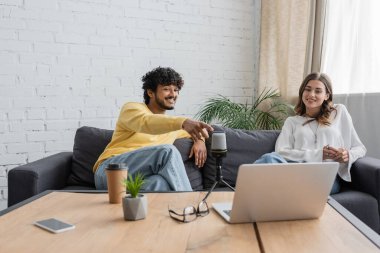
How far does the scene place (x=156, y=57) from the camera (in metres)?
3.57

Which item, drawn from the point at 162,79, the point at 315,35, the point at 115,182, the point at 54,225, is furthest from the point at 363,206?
the point at 54,225

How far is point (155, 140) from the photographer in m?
2.50

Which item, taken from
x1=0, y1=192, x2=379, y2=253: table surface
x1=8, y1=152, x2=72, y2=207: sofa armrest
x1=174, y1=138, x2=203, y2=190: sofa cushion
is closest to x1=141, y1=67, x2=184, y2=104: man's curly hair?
x1=174, y1=138, x2=203, y2=190: sofa cushion

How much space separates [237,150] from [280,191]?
1.60 meters

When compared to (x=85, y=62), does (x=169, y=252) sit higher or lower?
lower

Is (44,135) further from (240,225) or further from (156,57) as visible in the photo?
(240,225)

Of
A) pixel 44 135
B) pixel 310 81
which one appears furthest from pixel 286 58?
pixel 44 135

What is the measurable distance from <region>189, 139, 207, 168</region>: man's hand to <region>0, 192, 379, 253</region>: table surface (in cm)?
127

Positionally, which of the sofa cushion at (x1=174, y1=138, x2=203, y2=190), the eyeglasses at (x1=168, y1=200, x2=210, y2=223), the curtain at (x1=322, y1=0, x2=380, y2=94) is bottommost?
the sofa cushion at (x1=174, y1=138, x2=203, y2=190)

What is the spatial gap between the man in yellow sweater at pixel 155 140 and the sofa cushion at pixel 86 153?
165 mm

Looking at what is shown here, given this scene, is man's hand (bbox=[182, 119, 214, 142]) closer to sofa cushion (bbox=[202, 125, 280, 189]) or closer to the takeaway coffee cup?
the takeaway coffee cup

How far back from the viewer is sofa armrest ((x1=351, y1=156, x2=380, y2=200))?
7.48 feet

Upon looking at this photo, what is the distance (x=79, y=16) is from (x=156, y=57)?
72 cm

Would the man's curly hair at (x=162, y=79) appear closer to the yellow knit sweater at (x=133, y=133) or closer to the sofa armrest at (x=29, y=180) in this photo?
the yellow knit sweater at (x=133, y=133)
